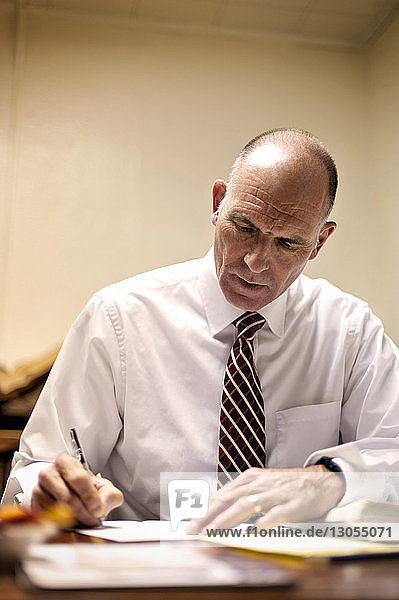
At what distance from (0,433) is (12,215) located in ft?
3.50

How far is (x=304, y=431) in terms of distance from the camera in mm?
1569

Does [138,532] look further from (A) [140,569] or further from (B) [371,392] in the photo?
(B) [371,392]

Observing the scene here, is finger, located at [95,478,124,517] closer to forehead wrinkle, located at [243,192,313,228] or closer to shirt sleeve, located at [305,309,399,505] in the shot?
shirt sleeve, located at [305,309,399,505]

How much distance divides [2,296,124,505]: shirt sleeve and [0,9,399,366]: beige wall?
1338 millimetres

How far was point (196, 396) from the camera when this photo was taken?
157 centimetres

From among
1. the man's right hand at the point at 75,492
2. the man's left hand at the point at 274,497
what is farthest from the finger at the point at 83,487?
the man's left hand at the point at 274,497

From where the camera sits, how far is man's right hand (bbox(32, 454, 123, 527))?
3.17ft

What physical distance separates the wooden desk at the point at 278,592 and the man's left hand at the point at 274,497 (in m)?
0.35

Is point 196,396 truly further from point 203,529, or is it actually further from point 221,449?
point 203,529

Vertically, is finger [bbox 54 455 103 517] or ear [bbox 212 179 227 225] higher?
ear [bbox 212 179 227 225]

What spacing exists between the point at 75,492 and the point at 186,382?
625mm

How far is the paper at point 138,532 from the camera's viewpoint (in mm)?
842

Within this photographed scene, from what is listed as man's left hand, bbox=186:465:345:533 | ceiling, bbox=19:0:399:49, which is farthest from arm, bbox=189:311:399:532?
ceiling, bbox=19:0:399:49

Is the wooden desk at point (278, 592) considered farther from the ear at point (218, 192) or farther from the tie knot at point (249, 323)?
the ear at point (218, 192)
